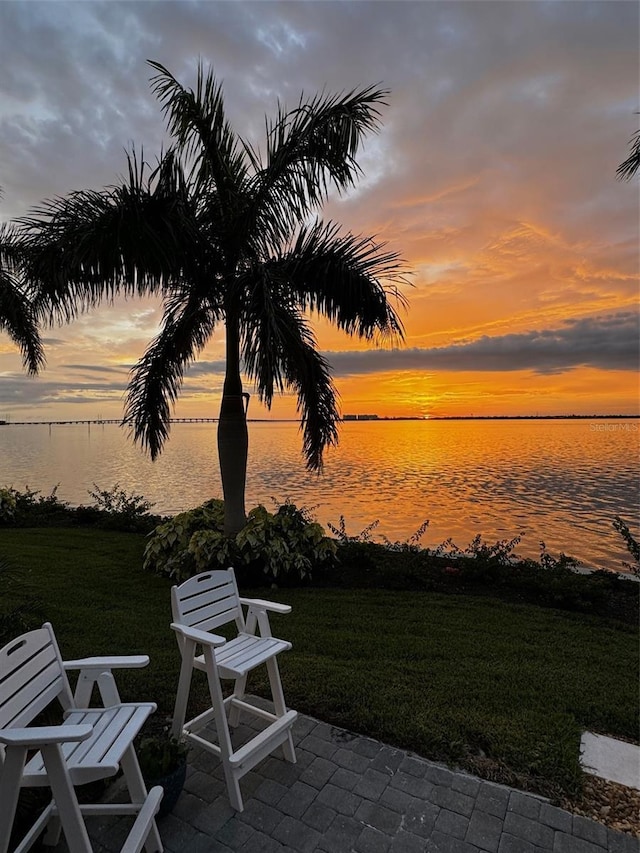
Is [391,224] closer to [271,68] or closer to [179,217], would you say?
[271,68]

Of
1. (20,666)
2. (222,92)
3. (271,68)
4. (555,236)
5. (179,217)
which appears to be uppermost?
(271,68)

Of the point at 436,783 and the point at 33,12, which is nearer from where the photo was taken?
the point at 436,783

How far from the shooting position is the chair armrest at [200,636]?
90.8 inches

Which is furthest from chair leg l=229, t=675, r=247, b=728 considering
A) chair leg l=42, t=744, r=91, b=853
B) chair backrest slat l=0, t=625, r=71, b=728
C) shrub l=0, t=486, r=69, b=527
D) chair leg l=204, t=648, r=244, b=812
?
shrub l=0, t=486, r=69, b=527

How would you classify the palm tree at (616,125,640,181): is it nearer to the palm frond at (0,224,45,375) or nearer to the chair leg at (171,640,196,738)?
the chair leg at (171,640,196,738)

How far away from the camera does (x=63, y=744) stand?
190 cm

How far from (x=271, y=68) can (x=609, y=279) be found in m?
6.98

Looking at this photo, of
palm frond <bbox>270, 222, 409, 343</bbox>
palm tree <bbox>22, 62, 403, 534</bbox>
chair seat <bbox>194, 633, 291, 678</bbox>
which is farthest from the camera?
palm frond <bbox>270, 222, 409, 343</bbox>

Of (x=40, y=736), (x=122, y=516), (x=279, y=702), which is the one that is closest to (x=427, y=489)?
(x=122, y=516)

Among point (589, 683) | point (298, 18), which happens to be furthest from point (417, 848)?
point (298, 18)

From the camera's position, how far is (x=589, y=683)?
370cm

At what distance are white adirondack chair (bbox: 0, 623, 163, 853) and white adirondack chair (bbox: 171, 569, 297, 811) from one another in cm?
33

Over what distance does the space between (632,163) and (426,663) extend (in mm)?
5918

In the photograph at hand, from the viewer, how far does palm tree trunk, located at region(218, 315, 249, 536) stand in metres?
6.11
